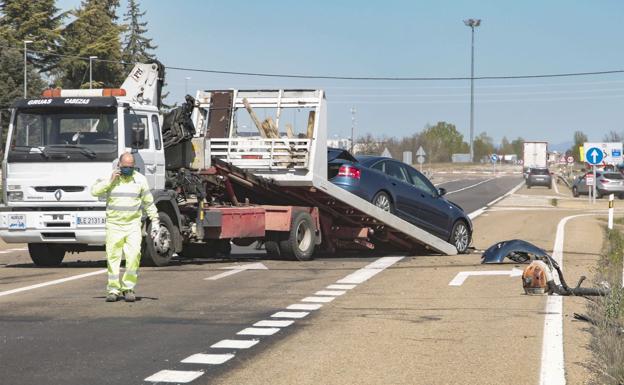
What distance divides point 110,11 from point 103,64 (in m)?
14.4

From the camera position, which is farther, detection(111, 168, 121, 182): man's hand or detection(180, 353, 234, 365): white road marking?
detection(111, 168, 121, 182): man's hand

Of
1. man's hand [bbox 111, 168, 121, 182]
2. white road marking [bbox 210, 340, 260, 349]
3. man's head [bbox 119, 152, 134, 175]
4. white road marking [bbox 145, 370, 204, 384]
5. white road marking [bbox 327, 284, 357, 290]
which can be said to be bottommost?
white road marking [bbox 327, 284, 357, 290]

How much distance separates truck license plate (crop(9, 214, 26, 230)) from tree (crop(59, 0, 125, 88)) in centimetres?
5675

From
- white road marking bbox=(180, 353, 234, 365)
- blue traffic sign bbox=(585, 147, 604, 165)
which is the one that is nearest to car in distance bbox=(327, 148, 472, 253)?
white road marking bbox=(180, 353, 234, 365)

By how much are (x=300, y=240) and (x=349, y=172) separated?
143cm

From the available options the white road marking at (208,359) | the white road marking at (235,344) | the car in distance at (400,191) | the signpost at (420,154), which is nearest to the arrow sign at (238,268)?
the car in distance at (400,191)

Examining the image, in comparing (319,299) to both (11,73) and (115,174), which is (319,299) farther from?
(11,73)

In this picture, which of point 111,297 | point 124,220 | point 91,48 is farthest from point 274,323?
point 91,48

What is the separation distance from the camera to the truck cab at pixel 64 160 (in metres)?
14.6

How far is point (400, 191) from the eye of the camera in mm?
18797

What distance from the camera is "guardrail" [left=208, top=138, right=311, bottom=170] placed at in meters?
16.8

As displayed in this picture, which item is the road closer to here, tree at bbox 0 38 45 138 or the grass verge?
the grass verge

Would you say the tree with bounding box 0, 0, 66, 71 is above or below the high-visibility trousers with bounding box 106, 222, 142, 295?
above

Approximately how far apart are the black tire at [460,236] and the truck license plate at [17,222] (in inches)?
341
